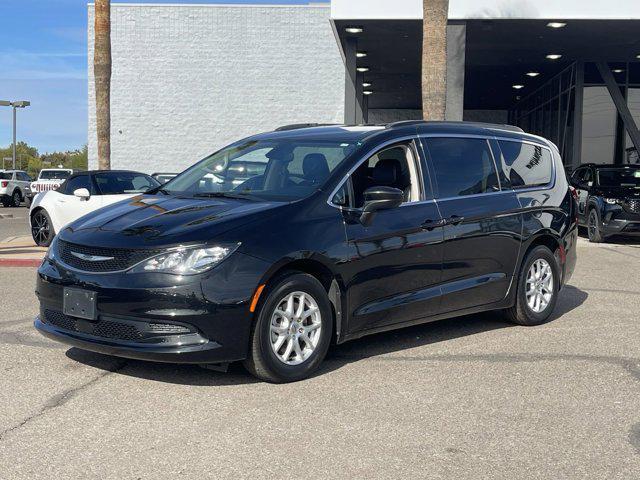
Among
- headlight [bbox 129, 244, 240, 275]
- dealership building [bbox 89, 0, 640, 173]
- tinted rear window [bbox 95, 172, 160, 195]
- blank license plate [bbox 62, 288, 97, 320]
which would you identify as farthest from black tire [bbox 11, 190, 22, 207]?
headlight [bbox 129, 244, 240, 275]

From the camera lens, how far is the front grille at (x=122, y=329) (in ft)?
16.6

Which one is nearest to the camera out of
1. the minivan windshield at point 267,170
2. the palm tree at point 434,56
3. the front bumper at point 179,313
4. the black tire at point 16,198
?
the front bumper at point 179,313

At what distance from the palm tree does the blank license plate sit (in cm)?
1042

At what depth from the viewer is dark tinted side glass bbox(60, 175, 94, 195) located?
1372 centimetres

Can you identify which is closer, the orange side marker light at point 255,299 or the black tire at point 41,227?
the orange side marker light at point 255,299

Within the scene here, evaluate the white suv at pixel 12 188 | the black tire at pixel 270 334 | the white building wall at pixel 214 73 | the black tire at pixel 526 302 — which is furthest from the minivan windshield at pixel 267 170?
the white suv at pixel 12 188

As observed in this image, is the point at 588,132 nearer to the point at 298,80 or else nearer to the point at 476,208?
the point at 298,80

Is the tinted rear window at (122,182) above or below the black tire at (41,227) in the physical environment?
above

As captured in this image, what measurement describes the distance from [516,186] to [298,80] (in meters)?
27.3

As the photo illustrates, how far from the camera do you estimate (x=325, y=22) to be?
1335 inches

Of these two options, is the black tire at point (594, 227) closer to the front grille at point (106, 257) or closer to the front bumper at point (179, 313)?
the front bumper at point (179, 313)

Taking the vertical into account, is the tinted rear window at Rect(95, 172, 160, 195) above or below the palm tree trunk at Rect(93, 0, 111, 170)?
below

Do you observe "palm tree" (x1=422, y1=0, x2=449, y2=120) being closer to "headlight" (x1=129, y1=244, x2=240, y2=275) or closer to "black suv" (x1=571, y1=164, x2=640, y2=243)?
"black suv" (x1=571, y1=164, x2=640, y2=243)

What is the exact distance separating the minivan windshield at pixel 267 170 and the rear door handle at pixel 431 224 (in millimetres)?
850
